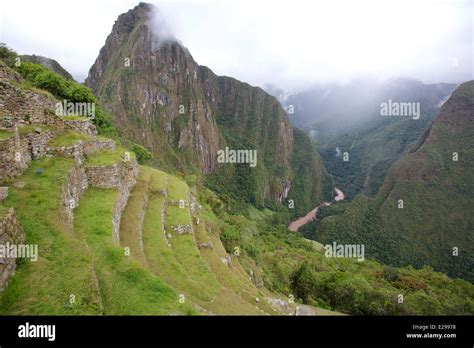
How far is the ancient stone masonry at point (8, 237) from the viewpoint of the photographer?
8.88 metres

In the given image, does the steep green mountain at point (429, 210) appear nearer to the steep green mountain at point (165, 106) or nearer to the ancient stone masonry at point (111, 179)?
the steep green mountain at point (165, 106)

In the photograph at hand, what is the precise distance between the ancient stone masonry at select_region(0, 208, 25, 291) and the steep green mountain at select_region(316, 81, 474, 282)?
308 ft

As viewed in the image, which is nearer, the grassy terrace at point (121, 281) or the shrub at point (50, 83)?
the grassy terrace at point (121, 281)

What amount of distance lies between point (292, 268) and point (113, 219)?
28.4 meters

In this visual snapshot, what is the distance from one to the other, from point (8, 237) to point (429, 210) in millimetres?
116770

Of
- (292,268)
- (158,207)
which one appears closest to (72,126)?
(158,207)

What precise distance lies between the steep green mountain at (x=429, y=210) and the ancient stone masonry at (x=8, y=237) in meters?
93.9

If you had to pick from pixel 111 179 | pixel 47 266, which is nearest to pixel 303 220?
pixel 111 179

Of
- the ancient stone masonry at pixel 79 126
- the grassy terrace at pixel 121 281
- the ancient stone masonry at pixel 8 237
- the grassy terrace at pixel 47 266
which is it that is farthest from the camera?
the ancient stone masonry at pixel 79 126

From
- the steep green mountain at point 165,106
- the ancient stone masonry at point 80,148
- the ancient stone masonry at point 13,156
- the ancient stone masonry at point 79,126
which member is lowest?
the ancient stone masonry at point 13,156

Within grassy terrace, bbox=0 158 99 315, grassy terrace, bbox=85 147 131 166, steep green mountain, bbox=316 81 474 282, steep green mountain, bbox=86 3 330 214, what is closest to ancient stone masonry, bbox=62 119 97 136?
grassy terrace, bbox=85 147 131 166

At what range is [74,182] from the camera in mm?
14992

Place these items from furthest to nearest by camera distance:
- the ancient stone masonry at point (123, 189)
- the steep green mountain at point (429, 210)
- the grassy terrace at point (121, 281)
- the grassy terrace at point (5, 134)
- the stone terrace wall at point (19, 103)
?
the steep green mountain at point (429, 210) < the ancient stone masonry at point (123, 189) < the stone terrace wall at point (19, 103) < the grassy terrace at point (5, 134) < the grassy terrace at point (121, 281)

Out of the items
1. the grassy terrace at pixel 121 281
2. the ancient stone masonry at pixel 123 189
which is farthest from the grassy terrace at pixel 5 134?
the ancient stone masonry at pixel 123 189
